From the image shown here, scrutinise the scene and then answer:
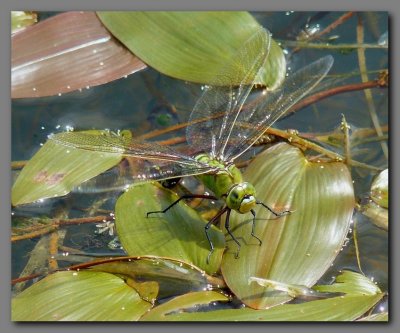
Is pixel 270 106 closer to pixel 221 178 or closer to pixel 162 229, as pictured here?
Answer: pixel 221 178

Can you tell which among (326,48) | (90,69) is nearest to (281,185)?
(326,48)

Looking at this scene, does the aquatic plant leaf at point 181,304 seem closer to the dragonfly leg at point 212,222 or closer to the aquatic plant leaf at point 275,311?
the aquatic plant leaf at point 275,311

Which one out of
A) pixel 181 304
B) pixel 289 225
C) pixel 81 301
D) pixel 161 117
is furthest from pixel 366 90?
pixel 81 301

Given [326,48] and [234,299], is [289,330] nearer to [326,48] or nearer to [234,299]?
[234,299]

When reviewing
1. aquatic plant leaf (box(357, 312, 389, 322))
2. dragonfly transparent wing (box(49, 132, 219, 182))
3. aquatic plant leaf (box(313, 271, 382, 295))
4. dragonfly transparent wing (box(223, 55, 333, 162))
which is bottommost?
aquatic plant leaf (box(357, 312, 389, 322))

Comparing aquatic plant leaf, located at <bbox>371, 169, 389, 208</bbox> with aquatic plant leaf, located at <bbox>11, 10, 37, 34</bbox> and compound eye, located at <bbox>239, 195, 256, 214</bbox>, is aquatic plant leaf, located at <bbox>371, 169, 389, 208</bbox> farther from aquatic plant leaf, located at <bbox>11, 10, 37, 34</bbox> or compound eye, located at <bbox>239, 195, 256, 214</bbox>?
aquatic plant leaf, located at <bbox>11, 10, 37, 34</bbox>

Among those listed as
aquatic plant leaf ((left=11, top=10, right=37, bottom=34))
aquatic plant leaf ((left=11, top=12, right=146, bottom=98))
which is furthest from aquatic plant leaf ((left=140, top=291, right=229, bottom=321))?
aquatic plant leaf ((left=11, top=10, right=37, bottom=34))

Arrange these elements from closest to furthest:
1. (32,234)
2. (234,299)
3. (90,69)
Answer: (234,299), (32,234), (90,69)
